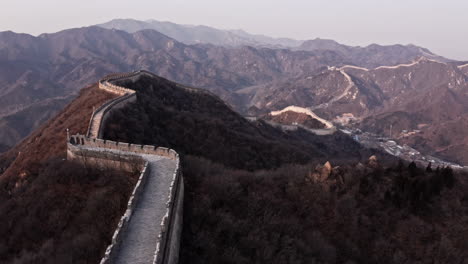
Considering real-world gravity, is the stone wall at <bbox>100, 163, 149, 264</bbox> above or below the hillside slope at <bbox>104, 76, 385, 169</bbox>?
above

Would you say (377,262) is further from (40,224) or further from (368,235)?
(40,224)

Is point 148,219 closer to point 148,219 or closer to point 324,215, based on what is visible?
point 148,219

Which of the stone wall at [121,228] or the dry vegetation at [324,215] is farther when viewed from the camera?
the dry vegetation at [324,215]

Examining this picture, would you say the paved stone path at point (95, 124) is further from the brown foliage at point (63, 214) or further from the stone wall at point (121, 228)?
the stone wall at point (121, 228)

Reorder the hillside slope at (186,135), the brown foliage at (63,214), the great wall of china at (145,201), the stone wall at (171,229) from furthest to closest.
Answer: the hillside slope at (186,135) < the brown foliage at (63,214) < the great wall of china at (145,201) < the stone wall at (171,229)

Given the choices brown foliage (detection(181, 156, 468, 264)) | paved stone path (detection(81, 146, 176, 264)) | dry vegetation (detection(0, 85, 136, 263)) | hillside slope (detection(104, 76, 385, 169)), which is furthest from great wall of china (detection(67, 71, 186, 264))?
hillside slope (detection(104, 76, 385, 169))

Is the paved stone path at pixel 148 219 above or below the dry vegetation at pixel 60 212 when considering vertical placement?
above

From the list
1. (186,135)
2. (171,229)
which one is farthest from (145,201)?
(186,135)

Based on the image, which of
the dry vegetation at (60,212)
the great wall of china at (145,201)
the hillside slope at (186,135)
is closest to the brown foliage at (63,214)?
the dry vegetation at (60,212)

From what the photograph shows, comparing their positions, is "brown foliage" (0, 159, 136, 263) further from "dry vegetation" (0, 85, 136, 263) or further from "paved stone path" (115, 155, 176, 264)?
"paved stone path" (115, 155, 176, 264)
